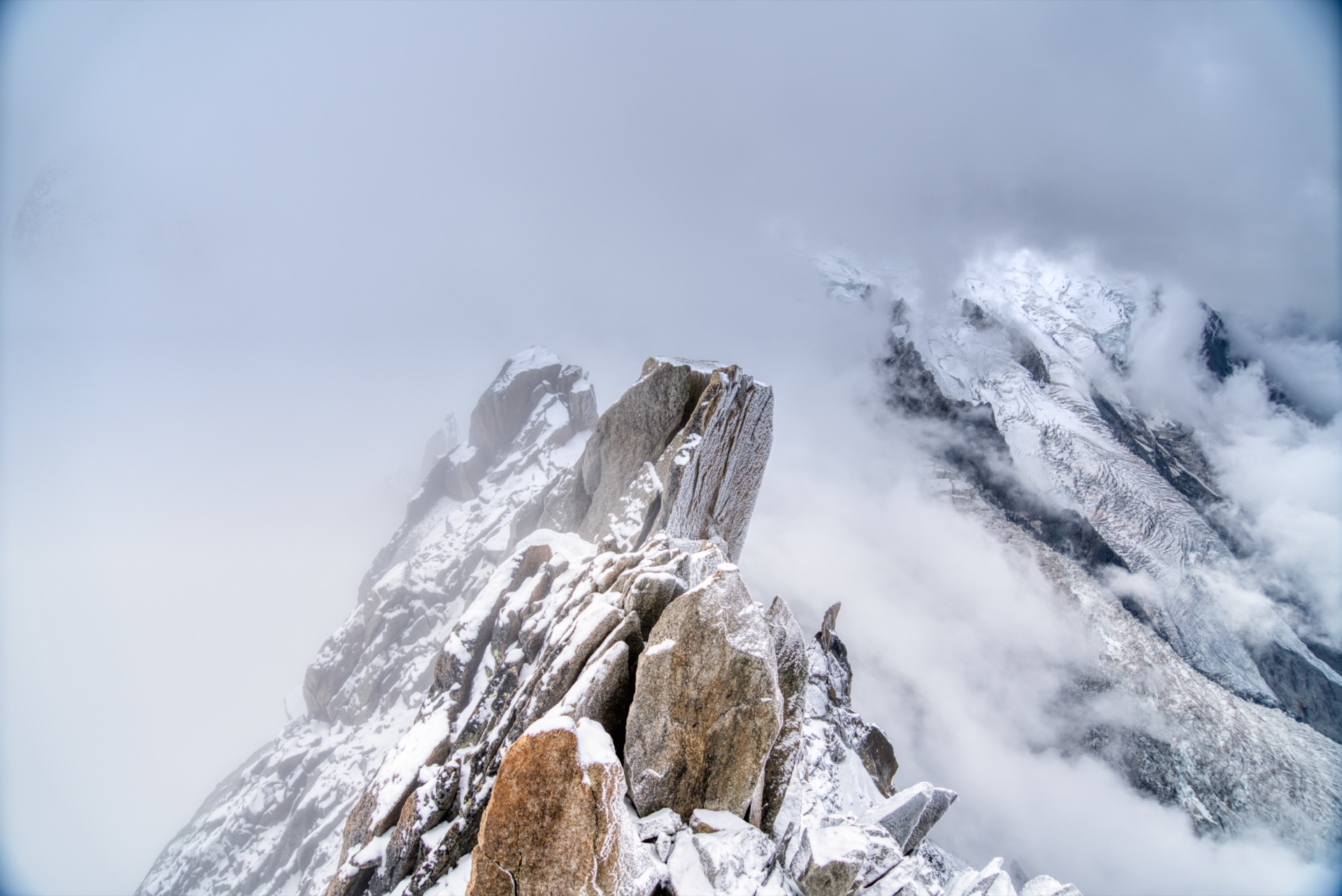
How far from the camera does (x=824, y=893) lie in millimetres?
8688

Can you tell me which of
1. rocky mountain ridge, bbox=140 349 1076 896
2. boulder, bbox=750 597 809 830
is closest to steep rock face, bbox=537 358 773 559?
rocky mountain ridge, bbox=140 349 1076 896

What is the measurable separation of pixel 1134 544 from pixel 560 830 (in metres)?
138

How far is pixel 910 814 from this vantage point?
43.7 feet

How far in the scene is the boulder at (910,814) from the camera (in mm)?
13062

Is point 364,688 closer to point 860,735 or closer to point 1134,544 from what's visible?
point 860,735

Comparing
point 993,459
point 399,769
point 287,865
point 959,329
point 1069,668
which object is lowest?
point 287,865

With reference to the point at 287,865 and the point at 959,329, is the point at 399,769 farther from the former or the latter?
the point at 959,329

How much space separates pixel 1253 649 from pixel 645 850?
140828mm

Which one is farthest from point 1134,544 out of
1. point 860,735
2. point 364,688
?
point 364,688

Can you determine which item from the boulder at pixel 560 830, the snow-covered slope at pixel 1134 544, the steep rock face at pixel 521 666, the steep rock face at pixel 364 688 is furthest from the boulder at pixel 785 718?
the snow-covered slope at pixel 1134 544

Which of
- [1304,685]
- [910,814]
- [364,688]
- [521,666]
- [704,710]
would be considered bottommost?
[364,688]

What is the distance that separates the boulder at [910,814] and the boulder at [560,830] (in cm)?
901

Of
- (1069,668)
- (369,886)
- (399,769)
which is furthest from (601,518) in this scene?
(1069,668)

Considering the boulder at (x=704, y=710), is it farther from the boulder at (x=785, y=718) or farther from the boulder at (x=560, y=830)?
the boulder at (x=560, y=830)
